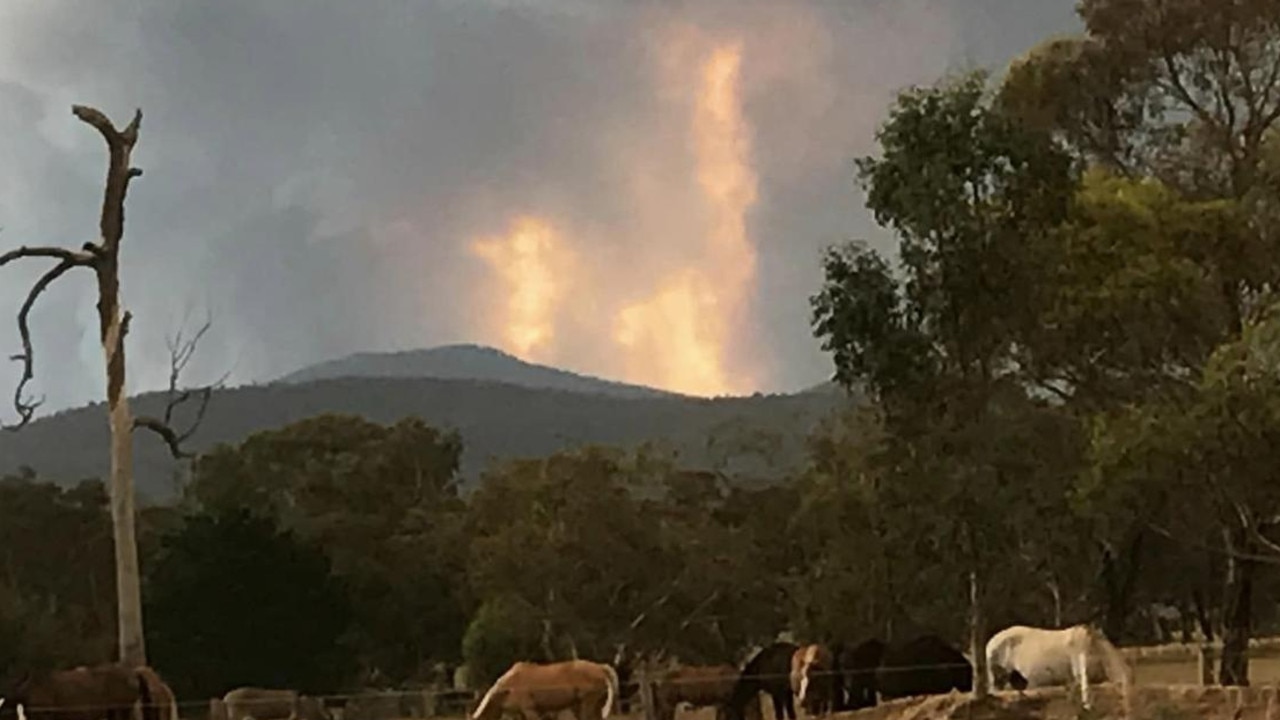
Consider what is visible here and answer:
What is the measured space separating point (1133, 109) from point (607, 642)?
652 inches

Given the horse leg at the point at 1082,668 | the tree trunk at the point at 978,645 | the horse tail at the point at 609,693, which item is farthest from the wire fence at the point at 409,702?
the horse leg at the point at 1082,668

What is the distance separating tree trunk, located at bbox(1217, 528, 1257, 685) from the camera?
2311 cm

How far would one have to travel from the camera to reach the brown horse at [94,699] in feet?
61.2

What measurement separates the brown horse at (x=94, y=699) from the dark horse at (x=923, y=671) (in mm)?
8653

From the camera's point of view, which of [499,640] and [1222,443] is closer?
[1222,443]

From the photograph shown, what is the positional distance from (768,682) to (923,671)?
9.80 feet

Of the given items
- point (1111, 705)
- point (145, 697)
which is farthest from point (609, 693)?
point (1111, 705)

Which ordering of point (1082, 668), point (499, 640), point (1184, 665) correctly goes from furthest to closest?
point (499, 640) → point (1184, 665) → point (1082, 668)

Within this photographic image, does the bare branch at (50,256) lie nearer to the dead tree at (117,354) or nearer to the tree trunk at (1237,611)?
the dead tree at (117,354)

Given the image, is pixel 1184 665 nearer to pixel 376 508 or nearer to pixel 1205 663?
pixel 1205 663

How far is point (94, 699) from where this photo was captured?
1867 cm

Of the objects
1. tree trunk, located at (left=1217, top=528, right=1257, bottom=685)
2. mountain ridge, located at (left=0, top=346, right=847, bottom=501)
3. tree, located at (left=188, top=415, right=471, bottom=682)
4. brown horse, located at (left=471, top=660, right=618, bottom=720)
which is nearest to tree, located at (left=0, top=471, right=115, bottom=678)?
tree, located at (left=188, top=415, right=471, bottom=682)

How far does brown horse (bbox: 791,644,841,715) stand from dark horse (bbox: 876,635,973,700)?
0.72m

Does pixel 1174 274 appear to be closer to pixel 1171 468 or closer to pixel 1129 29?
pixel 1171 468
